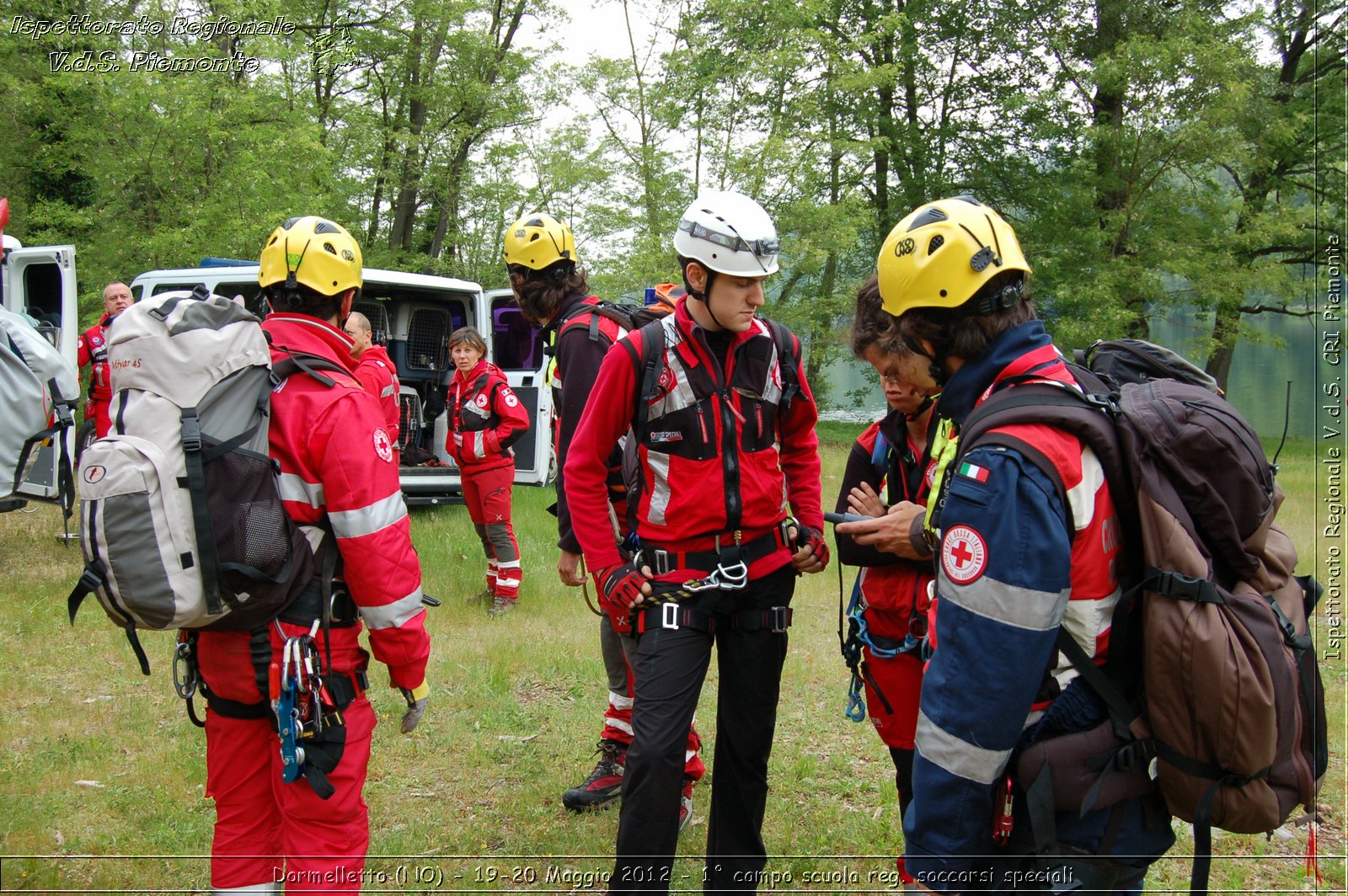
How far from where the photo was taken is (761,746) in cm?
347

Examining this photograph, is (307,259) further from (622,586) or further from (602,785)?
(602,785)

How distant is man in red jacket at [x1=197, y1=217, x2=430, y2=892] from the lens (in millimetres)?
2779

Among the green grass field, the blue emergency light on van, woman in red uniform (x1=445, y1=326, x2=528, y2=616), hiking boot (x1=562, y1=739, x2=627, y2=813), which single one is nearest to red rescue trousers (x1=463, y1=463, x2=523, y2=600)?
woman in red uniform (x1=445, y1=326, x2=528, y2=616)

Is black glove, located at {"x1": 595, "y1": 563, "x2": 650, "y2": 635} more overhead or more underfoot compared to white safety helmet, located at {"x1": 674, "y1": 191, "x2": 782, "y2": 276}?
more underfoot

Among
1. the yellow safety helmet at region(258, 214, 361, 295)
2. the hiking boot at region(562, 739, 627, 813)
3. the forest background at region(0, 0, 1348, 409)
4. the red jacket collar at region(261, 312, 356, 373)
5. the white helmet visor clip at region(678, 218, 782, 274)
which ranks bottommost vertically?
the hiking boot at region(562, 739, 627, 813)

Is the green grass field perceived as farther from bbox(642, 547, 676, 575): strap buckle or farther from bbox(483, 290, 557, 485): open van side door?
bbox(483, 290, 557, 485): open van side door

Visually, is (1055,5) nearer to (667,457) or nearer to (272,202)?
(272,202)

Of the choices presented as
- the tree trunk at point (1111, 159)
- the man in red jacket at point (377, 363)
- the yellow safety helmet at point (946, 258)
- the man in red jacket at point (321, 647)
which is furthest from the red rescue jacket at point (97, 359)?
the tree trunk at point (1111, 159)

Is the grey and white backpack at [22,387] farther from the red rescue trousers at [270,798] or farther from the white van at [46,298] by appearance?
the white van at [46,298]

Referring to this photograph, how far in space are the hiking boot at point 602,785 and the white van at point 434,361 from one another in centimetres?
683

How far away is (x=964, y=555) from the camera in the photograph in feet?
6.44

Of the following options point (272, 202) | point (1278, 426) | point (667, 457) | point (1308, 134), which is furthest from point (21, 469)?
point (1278, 426)

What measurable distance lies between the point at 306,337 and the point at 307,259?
0.87ft

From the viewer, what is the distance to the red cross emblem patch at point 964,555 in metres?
1.93
